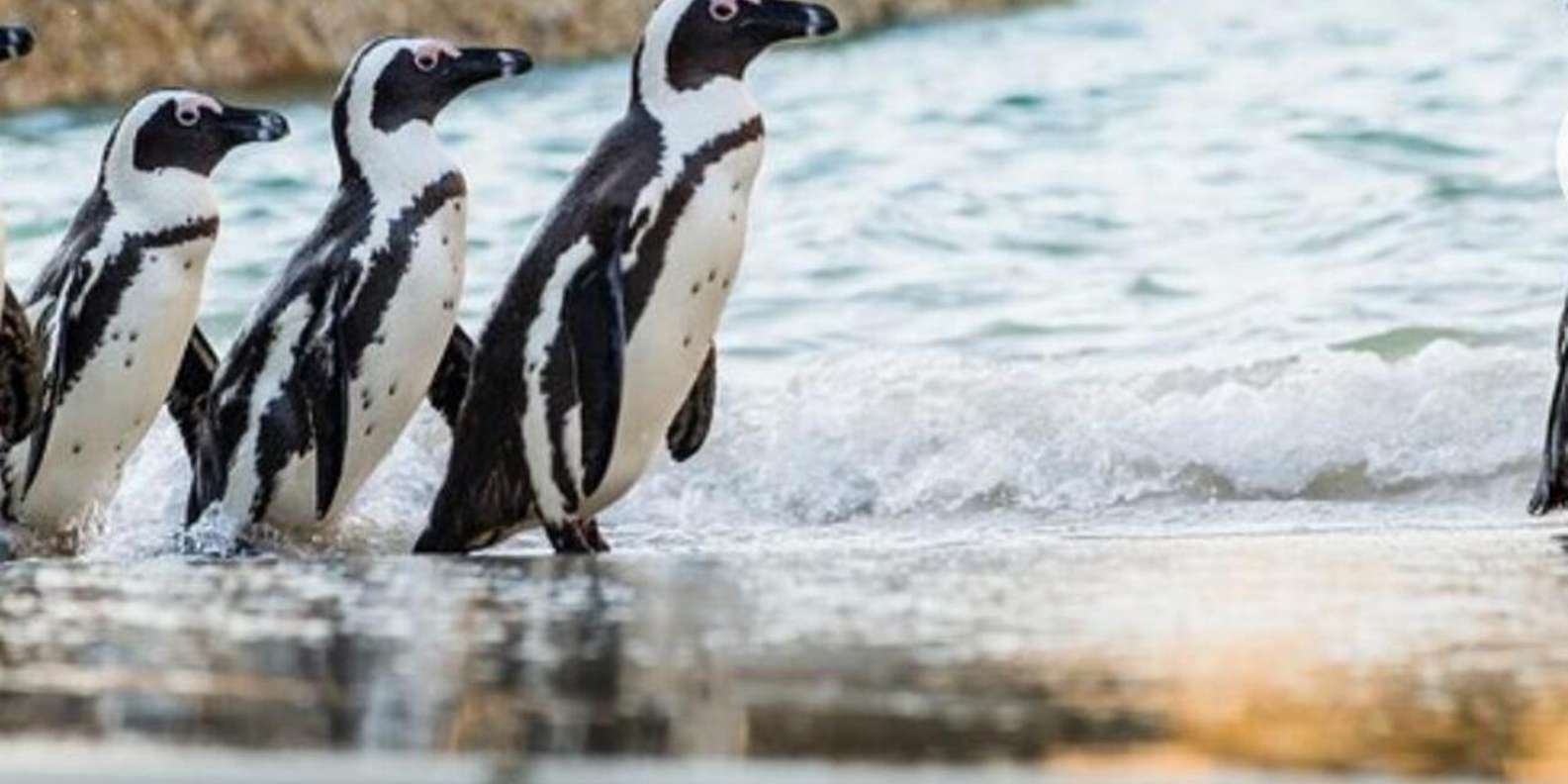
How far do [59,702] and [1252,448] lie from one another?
556cm

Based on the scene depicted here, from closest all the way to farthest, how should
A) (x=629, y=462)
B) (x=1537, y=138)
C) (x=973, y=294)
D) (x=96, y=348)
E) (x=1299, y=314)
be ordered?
1. (x=629, y=462)
2. (x=96, y=348)
3. (x=1299, y=314)
4. (x=973, y=294)
5. (x=1537, y=138)

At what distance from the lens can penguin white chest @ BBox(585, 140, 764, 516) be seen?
6812mm

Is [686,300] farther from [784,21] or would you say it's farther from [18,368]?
[18,368]

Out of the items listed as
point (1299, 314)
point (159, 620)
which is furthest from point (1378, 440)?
point (159, 620)

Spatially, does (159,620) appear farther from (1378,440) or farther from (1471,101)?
(1471,101)

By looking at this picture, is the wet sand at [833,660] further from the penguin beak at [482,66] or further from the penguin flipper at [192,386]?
the penguin flipper at [192,386]

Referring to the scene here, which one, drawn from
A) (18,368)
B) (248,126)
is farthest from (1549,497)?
(18,368)

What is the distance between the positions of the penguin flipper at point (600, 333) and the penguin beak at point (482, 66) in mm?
938

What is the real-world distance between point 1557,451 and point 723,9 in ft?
5.07

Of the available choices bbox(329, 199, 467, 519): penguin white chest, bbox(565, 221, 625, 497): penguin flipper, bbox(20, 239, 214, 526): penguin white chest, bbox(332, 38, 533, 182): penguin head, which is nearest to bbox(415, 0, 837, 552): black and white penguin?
bbox(565, 221, 625, 497): penguin flipper

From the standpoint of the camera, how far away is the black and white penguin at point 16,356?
7266 millimetres

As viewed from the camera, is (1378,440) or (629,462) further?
(1378,440)

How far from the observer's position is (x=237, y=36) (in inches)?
820

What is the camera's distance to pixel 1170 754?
141 inches
